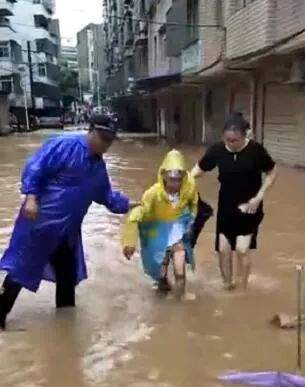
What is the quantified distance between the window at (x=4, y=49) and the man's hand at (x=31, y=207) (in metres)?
62.6

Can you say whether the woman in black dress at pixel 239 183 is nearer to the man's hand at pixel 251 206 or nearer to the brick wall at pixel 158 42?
the man's hand at pixel 251 206

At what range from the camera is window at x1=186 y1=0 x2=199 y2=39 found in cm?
2522

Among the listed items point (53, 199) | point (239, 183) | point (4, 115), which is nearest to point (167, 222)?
point (239, 183)

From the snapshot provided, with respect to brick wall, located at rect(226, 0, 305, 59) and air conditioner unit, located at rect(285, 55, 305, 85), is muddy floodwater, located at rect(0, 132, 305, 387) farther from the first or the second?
air conditioner unit, located at rect(285, 55, 305, 85)

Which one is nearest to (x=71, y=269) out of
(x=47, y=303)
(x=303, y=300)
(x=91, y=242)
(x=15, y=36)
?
(x=47, y=303)

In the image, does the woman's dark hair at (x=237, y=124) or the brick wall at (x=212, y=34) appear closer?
the woman's dark hair at (x=237, y=124)

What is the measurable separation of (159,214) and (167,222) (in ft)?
0.31

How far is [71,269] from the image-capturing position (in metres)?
5.15

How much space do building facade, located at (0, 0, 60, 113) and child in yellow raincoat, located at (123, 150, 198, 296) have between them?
175 feet

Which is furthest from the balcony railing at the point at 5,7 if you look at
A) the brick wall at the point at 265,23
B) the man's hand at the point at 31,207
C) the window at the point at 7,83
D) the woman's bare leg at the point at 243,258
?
the man's hand at the point at 31,207

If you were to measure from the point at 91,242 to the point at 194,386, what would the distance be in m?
4.66

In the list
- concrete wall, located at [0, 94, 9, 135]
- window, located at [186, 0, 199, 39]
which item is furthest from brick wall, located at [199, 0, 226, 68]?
concrete wall, located at [0, 94, 9, 135]

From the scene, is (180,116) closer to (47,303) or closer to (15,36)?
(47,303)

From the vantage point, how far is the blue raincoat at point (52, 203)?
477 centimetres
